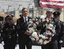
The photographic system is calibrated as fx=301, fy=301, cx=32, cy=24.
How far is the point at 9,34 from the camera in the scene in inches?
331

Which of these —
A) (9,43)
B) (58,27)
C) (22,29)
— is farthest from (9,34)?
(58,27)

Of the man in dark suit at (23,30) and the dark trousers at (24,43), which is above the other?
the man in dark suit at (23,30)

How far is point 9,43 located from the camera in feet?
27.8

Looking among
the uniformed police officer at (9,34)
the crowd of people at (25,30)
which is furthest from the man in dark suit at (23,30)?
the uniformed police officer at (9,34)

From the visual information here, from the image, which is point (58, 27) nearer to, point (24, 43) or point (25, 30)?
point (25, 30)

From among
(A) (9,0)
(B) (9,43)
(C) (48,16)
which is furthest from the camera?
(A) (9,0)

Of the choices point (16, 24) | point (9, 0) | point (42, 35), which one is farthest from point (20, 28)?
point (9, 0)

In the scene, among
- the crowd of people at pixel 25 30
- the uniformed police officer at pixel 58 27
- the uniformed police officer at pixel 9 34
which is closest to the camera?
the crowd of people at pixel 25 30

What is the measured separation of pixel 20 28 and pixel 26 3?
21221 millimetres

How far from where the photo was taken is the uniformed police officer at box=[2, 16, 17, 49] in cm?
837

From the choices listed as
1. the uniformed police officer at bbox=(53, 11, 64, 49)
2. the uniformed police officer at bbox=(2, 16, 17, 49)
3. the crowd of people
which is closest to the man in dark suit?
the crowd of people

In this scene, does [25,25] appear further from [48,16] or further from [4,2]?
[4,2]

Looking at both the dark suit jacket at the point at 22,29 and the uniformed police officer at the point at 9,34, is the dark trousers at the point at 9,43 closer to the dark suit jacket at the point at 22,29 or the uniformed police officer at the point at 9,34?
the uniformed police officer at the point at 9,34

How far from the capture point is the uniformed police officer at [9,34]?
8367 mm
